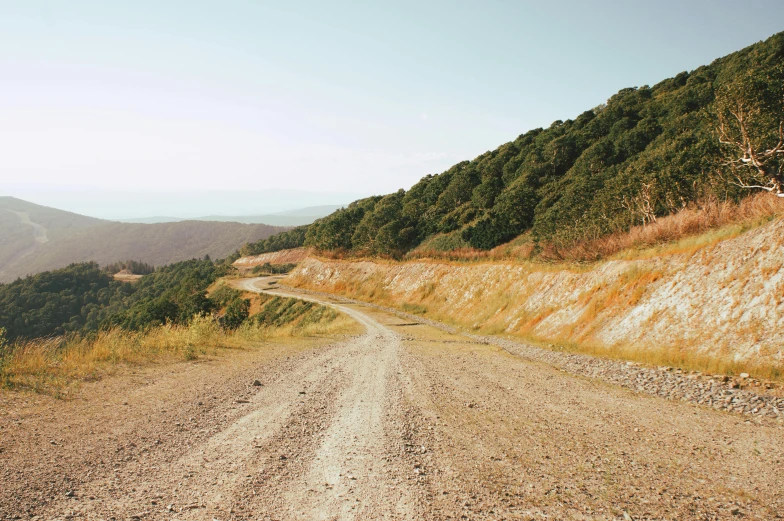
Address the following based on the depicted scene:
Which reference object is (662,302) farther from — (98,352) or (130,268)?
(130,268)

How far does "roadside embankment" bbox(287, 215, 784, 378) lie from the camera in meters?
12.3

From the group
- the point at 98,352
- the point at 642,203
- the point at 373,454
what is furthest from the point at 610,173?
the point at 98,352

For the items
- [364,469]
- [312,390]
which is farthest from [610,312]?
[364,469]

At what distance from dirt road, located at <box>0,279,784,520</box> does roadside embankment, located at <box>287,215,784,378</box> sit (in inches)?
193

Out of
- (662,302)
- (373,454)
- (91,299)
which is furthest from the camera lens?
(91,299)

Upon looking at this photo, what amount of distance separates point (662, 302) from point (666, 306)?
1.34 feet

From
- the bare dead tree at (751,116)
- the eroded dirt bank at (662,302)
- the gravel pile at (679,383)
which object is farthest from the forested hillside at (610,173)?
the gravel pile at (679,383)

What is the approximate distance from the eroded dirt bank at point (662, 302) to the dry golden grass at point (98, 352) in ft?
56.5

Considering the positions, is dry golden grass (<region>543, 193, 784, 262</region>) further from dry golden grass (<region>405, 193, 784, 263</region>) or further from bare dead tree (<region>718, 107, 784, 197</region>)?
bare dead tree (<region>718, 107, 784, 197</region>)

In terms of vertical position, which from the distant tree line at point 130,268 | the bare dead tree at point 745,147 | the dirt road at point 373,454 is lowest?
the distant tree line at point 130,268

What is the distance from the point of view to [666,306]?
16.4 m

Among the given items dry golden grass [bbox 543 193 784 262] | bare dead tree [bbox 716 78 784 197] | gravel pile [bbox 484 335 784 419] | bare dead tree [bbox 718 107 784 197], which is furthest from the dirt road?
bare dead tree [bbox 716 78 784 197]

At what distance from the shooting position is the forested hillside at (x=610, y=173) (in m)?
24.3

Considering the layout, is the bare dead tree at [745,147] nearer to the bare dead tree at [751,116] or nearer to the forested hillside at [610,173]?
the bare dead tree at [751,116]
